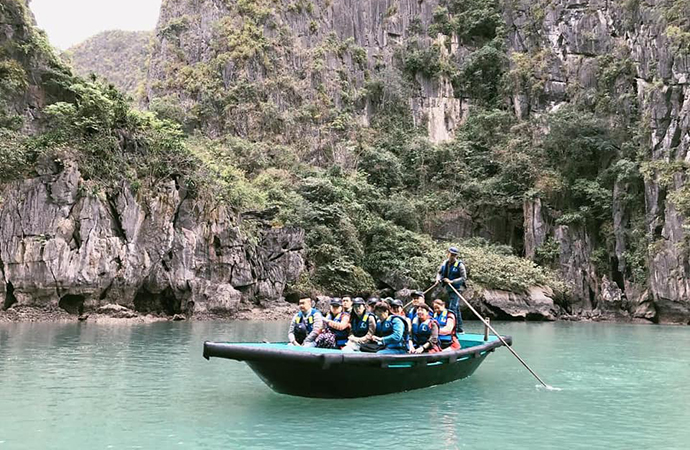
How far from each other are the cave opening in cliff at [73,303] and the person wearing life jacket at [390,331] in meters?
18.3

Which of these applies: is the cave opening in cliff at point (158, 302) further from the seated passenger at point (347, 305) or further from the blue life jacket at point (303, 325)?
the seated passenger at point (347, 305)

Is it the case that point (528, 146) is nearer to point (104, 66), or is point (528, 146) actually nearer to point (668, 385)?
point (668, 385)

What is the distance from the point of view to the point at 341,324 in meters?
9.86

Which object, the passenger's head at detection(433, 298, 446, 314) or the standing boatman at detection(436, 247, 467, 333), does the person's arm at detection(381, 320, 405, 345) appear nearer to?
the passenger's head at detection(433, 298, 446, 314)

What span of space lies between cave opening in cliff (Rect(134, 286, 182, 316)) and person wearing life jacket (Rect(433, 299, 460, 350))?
18285 millimetres

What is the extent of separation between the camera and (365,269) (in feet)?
109

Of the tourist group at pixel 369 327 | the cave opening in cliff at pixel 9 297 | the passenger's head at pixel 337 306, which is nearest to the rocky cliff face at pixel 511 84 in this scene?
the cave opening in cliff at pixel 9 297

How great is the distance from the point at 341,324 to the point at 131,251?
17.6m

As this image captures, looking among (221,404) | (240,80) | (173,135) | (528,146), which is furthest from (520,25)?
(221,404)

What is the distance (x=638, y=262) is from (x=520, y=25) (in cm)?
2352

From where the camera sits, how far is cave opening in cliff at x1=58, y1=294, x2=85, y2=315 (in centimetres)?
2428

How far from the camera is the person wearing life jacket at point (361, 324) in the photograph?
9.70m

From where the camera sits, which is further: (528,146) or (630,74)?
(528,146)

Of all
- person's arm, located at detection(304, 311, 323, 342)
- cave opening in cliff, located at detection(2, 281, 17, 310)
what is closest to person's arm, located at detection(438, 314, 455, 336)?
person's arm, located at detection(304, 311, 323, 342)
